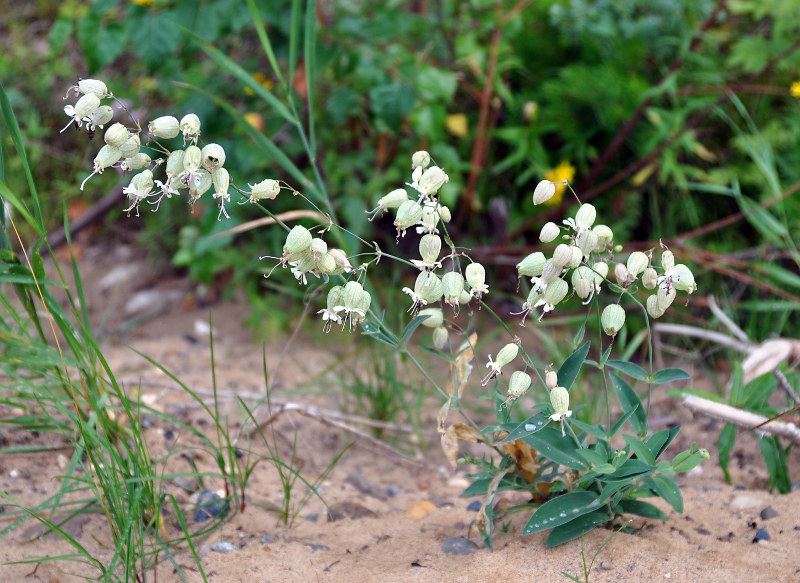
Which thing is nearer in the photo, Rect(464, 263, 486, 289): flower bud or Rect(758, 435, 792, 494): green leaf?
Rect(464, 263, 486, 289): flower bud

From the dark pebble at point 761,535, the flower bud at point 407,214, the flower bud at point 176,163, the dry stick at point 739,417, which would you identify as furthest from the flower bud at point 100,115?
the dark pebble at point 761,535

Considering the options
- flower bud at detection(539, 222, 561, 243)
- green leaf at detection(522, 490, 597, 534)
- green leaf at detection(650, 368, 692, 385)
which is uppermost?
flower bud at detection(539, 222, 561, 243)

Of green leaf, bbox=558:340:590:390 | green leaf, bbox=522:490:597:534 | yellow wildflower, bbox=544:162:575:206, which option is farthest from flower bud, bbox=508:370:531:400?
yellow wildflower, bbox=544:162:575:206

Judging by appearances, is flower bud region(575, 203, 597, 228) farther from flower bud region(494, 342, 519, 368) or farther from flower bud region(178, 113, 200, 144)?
flower bud region(178, 113, 200, 144)

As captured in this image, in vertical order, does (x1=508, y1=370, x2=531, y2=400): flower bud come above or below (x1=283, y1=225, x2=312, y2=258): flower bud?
below

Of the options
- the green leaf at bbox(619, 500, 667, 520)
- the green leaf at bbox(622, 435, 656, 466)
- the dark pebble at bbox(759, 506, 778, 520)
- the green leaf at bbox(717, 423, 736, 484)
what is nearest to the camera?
the green leaf at bbox(622, 435, 656, 466)

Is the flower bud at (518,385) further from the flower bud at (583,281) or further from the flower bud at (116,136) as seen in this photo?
the flower bud at (116,136)

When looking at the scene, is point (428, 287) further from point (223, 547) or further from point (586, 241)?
point (223, 547)

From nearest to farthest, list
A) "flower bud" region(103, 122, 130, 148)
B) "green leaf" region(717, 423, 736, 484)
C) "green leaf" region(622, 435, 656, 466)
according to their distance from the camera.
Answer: "flower bud" region(103, 122, 130, 148) < "green leaf" region(622, 435, 656, 466) < "green leaf" region(717, 423, 736, 484)
